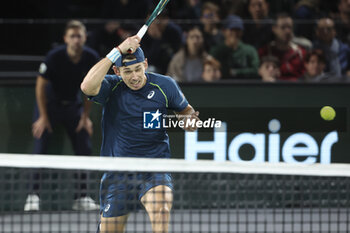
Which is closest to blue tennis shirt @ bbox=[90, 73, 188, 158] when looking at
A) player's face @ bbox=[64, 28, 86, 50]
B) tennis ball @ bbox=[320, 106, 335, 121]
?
player's face @ bbox=[64, 28, 86, 50]

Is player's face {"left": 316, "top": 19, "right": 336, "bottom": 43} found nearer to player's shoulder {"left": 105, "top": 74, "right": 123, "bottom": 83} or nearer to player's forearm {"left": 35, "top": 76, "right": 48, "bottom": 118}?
player's forearm {"left": 35, "top": 76, "right": 48, "bottom": 118}

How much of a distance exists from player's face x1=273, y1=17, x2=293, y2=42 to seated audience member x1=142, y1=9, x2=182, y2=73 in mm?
1124

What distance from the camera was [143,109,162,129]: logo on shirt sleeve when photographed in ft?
17.7

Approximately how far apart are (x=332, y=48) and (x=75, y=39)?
294 centimetres

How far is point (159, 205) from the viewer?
15.9 feet

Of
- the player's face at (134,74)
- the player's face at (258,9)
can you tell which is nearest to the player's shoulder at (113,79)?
the player's face at (134,74)

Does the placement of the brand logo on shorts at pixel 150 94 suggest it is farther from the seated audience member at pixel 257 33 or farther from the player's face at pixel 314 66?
the player's face at pixel 314 66

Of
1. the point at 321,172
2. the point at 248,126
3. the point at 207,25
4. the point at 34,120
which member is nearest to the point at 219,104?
the point at 248,126

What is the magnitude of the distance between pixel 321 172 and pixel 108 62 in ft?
6.13

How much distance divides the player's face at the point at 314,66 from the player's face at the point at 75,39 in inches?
99.6

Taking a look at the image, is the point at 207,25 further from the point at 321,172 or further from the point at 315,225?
the point at 321,172

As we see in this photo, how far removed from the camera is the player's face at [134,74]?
17.3 ft

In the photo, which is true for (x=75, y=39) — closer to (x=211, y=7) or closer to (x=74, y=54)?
(x=74, y=54)

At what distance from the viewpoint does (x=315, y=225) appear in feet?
23.8
